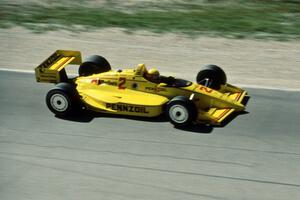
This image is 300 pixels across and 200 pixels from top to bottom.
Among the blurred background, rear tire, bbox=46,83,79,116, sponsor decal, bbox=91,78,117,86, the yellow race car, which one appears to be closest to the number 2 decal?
the yellow race car

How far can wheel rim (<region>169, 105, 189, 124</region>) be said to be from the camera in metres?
11.4

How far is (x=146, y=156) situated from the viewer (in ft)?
34.8

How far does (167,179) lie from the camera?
9.78 meters

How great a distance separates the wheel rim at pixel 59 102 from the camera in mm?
12078

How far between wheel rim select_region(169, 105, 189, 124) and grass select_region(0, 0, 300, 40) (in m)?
7.28

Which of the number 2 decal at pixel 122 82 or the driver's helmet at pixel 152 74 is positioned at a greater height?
the driver's helmet at pixel 152 74

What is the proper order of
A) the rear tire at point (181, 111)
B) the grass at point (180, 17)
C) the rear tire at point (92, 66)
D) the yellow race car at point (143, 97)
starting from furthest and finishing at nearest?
the grass at point (180, 17)
the rear tire at point (92, 66)
the yellow race car at point (143, 97)
the rear tire at point (181, 111)

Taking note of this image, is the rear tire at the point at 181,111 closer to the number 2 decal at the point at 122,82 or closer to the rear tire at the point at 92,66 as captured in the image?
the number 2 decal at the point at 122,82

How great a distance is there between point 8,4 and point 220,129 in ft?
42.4

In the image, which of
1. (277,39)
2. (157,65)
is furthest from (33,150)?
(277,39)

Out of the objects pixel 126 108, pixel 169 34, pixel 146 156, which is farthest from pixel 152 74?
pixel 169 34

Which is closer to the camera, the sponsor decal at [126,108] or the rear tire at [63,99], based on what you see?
the sponsor decal at [126,108]

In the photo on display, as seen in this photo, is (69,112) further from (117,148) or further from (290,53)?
(290,53)

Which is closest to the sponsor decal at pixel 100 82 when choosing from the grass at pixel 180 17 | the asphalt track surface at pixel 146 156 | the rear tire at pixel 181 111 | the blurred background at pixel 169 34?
the asphalt track surface at pixel 146 156
